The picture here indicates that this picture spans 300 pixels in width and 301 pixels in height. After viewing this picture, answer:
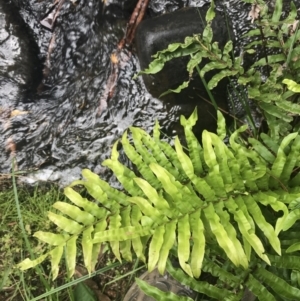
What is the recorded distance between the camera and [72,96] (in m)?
3.61

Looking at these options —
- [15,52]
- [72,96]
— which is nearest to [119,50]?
[72,96]

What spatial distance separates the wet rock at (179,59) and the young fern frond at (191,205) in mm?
704

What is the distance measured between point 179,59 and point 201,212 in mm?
1193

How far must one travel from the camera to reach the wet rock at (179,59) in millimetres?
2975

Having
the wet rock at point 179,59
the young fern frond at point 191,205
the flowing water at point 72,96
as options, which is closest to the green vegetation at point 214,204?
the young fern frond at point 191,205

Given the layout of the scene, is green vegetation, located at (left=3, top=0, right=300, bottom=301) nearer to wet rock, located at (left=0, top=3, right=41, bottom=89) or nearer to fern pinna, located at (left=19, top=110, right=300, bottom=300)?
fern pinna, located at (left=19, top=110, right=300, bottom=300)

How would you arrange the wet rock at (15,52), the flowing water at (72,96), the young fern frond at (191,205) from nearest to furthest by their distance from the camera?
1. the young fern frond at (191,205)
2. the flowing water at (72,96)
3. the wet rock at (15,52)

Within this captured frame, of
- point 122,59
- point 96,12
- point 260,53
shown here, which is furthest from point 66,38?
point 260,53

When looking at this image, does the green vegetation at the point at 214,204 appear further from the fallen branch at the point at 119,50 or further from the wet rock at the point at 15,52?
the wet rock at the point at 15,52

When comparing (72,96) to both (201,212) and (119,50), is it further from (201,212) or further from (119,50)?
(201,212)

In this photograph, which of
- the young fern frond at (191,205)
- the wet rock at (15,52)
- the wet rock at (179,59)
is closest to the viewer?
the young fern frond at (191,205)

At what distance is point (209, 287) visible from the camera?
7.97 ft

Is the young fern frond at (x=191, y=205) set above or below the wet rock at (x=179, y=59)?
below

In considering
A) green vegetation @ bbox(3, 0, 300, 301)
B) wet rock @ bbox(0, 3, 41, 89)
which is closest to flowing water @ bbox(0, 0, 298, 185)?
wet rock @ bbox(0, 3, 41, 89)
